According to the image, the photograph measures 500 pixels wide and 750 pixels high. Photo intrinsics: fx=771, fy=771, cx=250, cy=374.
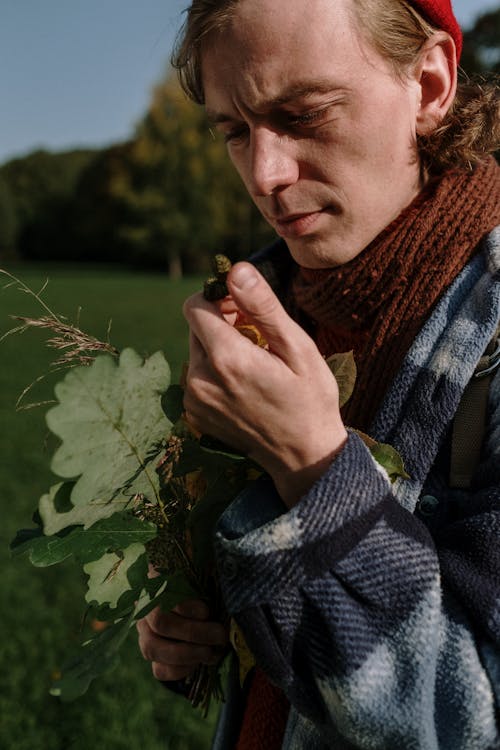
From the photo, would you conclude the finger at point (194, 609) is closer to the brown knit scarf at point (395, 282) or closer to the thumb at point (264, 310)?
the brown knit scarf at point (395, 282)

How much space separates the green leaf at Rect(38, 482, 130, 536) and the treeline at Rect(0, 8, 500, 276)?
4611 cm

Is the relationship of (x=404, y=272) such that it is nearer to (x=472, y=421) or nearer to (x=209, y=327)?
(x=472, y=421)

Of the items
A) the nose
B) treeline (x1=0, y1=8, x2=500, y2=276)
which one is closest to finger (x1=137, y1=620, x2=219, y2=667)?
the nose

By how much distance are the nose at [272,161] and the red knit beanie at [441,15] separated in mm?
468

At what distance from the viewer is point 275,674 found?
136 cm

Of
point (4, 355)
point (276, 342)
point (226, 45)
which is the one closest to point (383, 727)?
point (276, 342)

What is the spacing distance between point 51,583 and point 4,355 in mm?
11314

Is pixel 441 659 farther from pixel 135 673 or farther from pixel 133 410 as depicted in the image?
pixel 135 673

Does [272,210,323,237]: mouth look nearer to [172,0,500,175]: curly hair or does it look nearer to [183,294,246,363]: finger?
[172,0,500,175]: curly hair

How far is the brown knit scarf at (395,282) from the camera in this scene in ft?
5.94

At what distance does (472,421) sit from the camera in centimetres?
158

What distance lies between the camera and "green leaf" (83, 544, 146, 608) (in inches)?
61.0

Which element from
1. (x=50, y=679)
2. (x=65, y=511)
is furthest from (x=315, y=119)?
(x=50, y=679)

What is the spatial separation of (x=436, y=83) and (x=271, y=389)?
3.34ft
